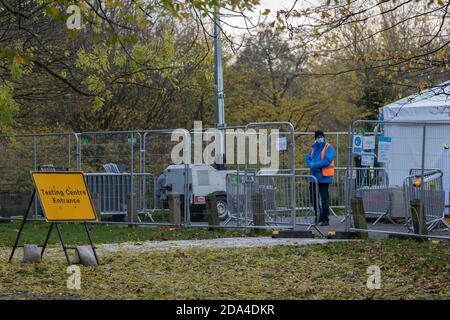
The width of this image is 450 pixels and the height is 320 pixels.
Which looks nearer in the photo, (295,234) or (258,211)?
(295,234)

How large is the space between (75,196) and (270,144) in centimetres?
769

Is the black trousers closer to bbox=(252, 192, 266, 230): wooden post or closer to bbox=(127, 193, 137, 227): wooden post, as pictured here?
bbox=(252, 192, 266, 230): wooden post

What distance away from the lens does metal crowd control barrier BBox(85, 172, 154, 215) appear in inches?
891

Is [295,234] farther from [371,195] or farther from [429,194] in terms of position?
[429,194]

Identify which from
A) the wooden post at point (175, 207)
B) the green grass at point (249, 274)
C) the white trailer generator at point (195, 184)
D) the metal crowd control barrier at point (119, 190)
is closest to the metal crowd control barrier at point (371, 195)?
the green grass at point (249, 274)

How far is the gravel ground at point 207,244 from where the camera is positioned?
16453mm

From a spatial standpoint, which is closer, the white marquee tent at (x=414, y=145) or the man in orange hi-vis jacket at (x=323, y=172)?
the white marquee tent at (x=414, y=145)

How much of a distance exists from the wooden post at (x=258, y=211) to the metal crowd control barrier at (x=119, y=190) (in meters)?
3.79

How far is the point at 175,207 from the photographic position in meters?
21.0

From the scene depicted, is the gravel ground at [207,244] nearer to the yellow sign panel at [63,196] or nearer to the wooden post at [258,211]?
the wooden post at [258,211]

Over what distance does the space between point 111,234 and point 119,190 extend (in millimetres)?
2882

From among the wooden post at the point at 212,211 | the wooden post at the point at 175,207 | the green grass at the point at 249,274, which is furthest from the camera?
the wooden post at the point at 175,207

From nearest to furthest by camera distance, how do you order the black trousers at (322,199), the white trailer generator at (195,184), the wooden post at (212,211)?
the black trousers at (322,199)
the wooden post at (212,211)
the white trailer generator at (195,184)

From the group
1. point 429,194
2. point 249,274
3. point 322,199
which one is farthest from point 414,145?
point 249,274
